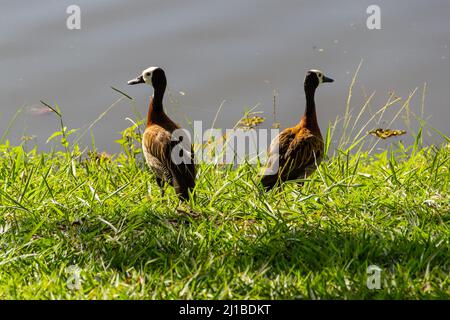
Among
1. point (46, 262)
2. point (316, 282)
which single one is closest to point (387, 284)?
point (316, 282)

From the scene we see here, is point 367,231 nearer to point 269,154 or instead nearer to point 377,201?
point 377,201

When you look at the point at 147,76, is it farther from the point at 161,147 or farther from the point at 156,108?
the point at 161,147

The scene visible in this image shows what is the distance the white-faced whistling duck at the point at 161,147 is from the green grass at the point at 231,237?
4.3 inches

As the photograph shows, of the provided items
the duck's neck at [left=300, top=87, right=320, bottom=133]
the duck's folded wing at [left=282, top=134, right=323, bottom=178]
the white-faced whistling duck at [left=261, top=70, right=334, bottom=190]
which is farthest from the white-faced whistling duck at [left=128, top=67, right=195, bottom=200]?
the duck's neck at [left=300, top=87, right=320, bottom=133]

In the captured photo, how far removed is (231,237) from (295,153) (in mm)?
1470

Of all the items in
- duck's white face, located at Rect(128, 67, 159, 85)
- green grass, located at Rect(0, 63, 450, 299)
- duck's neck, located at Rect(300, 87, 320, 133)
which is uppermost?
duck's white face, located at Rect(128, 67, 159, 85)

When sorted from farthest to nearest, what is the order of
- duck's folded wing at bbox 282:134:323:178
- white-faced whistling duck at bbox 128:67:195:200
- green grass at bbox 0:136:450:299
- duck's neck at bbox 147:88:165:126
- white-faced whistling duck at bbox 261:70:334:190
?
duck's neck at bbox 147:88:165:126, duck's folded wing at bbox 282:134:323:178, white-faced whistling duck at bbox 261:70:334:190, white-faced whistling duck at bbox 128:67:195:200, green grass at bbox 0:136:450:299

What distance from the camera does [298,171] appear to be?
5.89 metres

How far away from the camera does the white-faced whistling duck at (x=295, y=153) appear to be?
224 inches

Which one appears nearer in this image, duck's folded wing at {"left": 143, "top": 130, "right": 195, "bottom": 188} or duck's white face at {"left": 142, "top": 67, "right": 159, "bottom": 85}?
duck's folded wing at {"left": 143, "top": 130, "right": 195, "bottom": 188}

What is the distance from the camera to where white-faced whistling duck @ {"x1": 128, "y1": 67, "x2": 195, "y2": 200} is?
539 centimetres

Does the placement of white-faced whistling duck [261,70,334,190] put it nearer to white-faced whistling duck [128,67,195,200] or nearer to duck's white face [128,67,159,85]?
white-faced whistling duck [128,67,195,200]

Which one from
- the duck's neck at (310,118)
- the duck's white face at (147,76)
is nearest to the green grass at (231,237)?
the duck's neck at (310,118)
